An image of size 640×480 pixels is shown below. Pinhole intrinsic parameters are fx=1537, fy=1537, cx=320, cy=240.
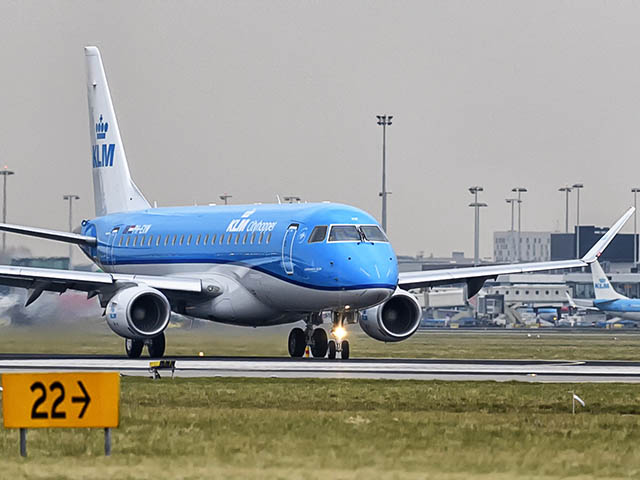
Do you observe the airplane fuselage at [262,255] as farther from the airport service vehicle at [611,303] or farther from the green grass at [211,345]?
the airport service vehicle at [611,303]

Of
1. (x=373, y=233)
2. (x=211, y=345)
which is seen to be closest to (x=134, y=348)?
(x=211, y=345)

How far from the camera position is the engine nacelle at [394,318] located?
158ft

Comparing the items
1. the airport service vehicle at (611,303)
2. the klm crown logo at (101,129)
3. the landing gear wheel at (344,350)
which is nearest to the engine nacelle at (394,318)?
the landing gear wheel at (344,350)

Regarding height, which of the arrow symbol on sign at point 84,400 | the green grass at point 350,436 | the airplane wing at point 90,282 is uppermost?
the airplane wing at point 90,282

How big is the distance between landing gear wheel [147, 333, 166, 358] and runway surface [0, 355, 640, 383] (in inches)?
75.8

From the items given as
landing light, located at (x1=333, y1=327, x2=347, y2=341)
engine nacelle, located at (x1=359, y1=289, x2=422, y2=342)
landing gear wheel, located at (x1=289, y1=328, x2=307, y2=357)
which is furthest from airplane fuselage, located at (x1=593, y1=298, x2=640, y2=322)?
landing light, located at (x1=333, y1=327, x2=347, y2=341)

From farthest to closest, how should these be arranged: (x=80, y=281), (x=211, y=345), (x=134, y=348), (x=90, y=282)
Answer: (x=211, y=345) → (x=134, y=348) → (x=90, y=282) → (x=80, y=281)

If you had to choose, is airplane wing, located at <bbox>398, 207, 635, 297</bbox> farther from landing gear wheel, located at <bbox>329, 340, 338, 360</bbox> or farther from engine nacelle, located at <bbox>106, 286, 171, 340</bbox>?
engine nacelle, located at <bbox>106, 286, 171, 340</bbox>

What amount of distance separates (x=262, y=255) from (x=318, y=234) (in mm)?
3130

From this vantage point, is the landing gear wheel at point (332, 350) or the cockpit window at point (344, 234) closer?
the cockpit window at point (344, 234)

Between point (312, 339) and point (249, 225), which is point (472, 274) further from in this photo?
point (249, 225)

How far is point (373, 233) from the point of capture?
44.8 metres

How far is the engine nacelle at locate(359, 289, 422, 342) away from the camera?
48094 mm

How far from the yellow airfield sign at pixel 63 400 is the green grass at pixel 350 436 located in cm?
56
